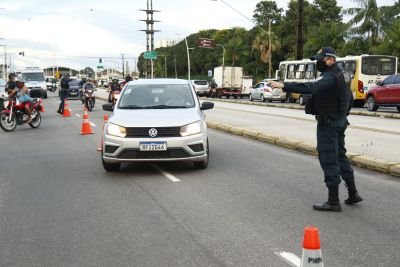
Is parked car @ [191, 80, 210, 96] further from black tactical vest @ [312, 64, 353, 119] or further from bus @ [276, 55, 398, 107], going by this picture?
black tactical vest @ [312, 64, 353, 119]

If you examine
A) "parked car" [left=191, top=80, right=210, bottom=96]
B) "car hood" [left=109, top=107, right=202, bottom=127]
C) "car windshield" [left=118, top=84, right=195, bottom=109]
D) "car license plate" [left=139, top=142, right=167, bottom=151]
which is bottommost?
"parked car" [left=191, top=80, right=210, bottom=96]

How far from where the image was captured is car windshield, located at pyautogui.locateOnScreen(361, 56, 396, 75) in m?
27.4

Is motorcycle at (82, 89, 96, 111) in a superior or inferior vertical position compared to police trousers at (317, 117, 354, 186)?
inferior

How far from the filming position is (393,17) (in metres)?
41.8

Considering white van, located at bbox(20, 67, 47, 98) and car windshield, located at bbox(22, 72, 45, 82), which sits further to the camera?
car windshield, located at bbox(22, 72, 45, 82)

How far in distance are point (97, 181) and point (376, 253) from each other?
15.2ft

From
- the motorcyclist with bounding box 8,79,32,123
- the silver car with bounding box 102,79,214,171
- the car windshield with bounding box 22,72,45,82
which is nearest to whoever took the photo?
the silver car with bounding box 102,79,214,171

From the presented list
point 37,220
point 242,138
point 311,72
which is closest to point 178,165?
point 37,220

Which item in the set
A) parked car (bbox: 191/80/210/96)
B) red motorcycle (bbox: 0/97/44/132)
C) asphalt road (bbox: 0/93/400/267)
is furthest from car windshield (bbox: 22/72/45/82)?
asphalt road (bbox: 0/93/400/267)

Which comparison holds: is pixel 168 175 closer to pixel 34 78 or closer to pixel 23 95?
pixel 23 95

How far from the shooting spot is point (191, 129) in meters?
8.12

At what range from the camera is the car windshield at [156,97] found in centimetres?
904

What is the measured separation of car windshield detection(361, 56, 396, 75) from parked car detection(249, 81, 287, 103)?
8.62m

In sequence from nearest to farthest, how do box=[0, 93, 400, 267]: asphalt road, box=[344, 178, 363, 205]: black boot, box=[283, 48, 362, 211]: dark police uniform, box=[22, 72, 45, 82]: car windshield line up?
box=[0, 93, 400, 267]: asphalt road < box=[283, 48, 362, 211]: dark police uniform < box=[344, 178, 363, 205]: black boot < box=[22, 72, 45, 82]: car windshield
